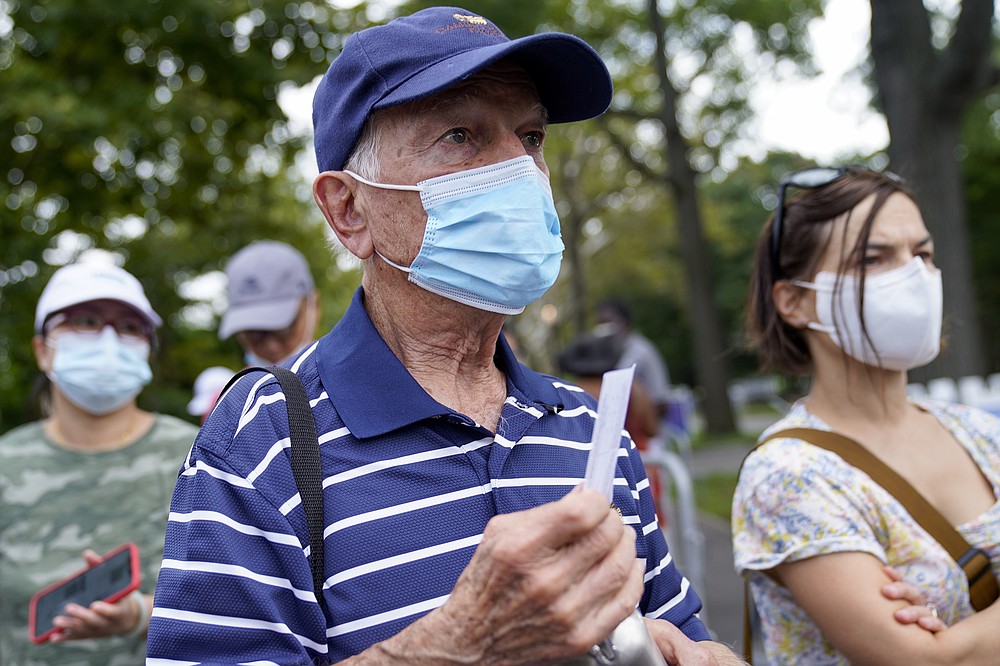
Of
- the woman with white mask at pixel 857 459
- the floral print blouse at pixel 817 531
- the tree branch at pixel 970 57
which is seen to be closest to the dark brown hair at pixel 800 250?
the woman with white mask at pixel 857 459

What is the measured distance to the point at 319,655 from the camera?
158cm

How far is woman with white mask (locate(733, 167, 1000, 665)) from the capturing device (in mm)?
2375

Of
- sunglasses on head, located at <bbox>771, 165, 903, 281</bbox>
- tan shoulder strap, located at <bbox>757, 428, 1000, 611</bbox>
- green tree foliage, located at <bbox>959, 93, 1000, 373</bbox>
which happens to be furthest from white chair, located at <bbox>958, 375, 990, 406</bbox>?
green tree foliage, located at <bbox>959, 93, 1000, 373</bbox>

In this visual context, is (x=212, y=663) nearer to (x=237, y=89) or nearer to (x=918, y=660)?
(x=918, y=660)

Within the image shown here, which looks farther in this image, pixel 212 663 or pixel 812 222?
pixel 812 222

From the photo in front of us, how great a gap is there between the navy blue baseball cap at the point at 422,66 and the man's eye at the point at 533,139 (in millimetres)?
86

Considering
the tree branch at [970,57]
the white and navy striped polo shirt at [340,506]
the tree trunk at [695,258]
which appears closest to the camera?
the white and navy striped polo shirt at [340,506]

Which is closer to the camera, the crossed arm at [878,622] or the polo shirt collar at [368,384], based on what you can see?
the polo shirt collar at [368,384]

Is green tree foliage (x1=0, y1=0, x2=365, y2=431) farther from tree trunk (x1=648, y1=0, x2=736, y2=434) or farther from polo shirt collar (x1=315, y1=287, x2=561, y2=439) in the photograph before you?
tree trunk (x1=648, y1=0, x2=736, y2=434)

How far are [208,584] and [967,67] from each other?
8.17m

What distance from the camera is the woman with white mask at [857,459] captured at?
238cm

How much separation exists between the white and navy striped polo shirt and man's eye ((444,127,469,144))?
391mm

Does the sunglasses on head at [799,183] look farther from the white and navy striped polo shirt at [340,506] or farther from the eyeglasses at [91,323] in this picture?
the eyeglasses at [91,323]

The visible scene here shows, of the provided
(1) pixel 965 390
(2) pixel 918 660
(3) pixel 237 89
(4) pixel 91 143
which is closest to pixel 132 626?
(2) pixel 918 660
